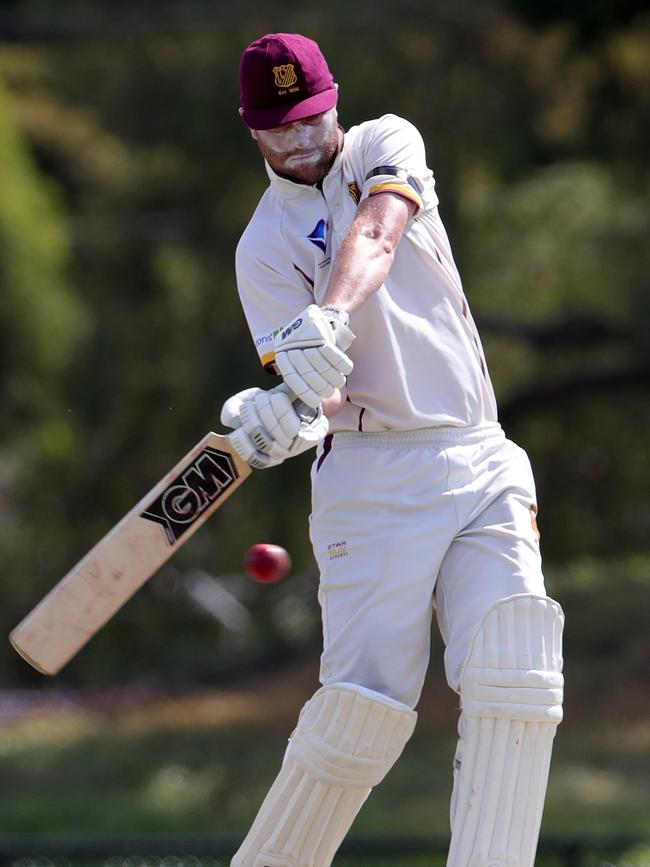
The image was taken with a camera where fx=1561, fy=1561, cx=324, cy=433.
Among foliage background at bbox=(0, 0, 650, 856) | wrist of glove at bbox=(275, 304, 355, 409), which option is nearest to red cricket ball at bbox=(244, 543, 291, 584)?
wrist of glove at bbox=(275, 304, 355, 409)

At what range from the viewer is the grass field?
7.18 m

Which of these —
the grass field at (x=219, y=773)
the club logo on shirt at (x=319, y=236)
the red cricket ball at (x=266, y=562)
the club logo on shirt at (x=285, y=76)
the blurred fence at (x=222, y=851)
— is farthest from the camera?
the grass field at (x=219, y=773)

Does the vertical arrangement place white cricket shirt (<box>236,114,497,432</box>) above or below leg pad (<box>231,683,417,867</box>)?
above

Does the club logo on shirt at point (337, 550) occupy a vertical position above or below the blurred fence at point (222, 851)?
above

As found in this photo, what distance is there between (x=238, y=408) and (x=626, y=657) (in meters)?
6.35

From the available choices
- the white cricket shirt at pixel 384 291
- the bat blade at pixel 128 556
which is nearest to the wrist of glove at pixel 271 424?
the bat blade at pixel 128 556

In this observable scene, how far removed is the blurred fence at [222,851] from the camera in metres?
4.66

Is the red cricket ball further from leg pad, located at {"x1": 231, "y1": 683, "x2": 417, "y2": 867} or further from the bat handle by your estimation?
the bat handle


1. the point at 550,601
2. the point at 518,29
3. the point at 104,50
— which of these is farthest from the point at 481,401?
the point at 104,50

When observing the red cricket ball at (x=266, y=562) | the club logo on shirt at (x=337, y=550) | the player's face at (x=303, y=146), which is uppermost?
the player's face at (x=303, y=146)

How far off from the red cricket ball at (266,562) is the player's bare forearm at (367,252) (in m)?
0.61

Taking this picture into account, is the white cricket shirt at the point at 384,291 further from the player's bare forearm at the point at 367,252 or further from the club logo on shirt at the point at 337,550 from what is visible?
the club logo on shirt at the point at 337,550

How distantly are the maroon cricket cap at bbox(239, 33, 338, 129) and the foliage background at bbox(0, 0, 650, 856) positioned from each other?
180 inches

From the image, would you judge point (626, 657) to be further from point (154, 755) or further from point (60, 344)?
point (60, 344)
